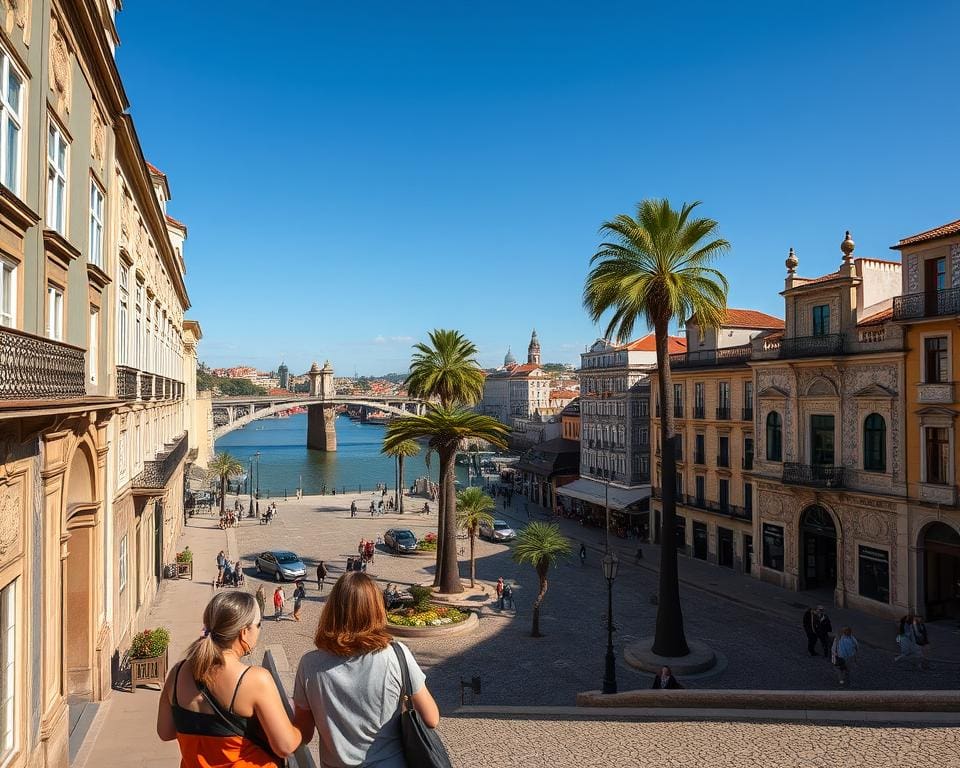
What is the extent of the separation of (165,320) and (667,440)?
21748 mm

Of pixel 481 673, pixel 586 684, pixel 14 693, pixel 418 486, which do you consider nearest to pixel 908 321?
pixel 586 684

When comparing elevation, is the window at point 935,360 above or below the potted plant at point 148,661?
above

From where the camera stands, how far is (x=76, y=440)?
11891 mm

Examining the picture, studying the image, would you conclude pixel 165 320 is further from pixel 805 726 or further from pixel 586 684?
pixel 805 726

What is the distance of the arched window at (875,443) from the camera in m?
25.9

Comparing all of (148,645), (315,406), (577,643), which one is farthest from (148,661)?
(315,406)

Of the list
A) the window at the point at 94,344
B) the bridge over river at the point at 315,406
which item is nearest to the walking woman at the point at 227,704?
the window at the point at 94,344

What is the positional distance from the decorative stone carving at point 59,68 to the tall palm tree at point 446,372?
68.0 ft

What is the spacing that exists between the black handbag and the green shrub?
1534 cm

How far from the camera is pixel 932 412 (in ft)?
78.2

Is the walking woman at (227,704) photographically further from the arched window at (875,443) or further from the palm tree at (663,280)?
the arched window at (875,443)

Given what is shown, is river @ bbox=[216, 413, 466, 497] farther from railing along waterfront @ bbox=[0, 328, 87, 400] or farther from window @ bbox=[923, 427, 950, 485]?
railing along waterfront @ bbox=[0, 328, 87, 400]

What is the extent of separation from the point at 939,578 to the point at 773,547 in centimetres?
737

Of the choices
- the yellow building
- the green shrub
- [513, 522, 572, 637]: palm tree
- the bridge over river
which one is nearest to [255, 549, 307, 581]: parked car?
[513, 522, 572, 637]: palm tree
